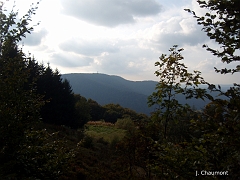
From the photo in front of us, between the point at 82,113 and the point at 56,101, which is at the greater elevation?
the point at 56,101

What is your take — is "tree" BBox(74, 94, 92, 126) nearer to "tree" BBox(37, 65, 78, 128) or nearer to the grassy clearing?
the grassy clearing

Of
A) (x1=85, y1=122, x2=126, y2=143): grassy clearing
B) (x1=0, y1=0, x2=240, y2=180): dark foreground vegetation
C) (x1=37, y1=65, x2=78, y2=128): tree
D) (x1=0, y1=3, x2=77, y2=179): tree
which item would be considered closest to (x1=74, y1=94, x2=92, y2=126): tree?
(x1=85, y1=122, x2=126, y2=143): grassy clearing

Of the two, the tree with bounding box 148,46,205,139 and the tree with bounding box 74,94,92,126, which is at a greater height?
the tree with bounding box 148,46,205,139

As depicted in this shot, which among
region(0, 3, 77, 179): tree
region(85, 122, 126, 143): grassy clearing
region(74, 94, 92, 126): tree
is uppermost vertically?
region(0, 3, 77, 179): tree

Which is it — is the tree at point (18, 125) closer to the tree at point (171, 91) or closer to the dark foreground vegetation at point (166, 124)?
the dark foreground vegetation at point (166, 124)

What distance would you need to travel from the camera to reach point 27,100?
14.4ft

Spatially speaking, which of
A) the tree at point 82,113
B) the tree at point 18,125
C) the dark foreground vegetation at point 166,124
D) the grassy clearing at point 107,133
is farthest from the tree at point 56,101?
the tree at point 18,125

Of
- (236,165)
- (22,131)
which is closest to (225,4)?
(236,165)

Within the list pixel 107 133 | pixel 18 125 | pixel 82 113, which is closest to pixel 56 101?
pixel 82 113

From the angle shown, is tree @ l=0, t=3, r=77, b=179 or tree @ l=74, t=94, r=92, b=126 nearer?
tree @ l=0, t=3, r=77, b=179

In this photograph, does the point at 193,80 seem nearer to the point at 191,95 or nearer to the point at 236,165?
the point at 191,95

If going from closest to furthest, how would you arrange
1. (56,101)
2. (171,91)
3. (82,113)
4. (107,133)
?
(171,91) < (56,101) < (107,133) < (82,113)

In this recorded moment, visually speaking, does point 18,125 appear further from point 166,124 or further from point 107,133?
point 107,133

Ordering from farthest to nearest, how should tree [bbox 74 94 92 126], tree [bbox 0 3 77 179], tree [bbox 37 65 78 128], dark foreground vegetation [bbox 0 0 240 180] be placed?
tree [bbox 74 94 92 126]
tree [bbox 37 65 78 128]
tree [bbox 0 3 77 179]
dark foreground vegetation [bbox 0 0 240 180]
